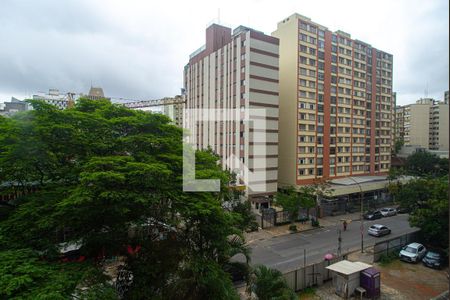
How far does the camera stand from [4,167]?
976cm

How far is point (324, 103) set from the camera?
39000mm

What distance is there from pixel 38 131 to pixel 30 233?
3.66m

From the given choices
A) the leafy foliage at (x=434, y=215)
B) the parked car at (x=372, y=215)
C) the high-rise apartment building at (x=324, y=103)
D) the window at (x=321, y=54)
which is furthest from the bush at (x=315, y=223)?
the window at (x=321, y=54)

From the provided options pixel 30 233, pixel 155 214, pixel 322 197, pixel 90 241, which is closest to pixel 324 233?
pixel 322 197

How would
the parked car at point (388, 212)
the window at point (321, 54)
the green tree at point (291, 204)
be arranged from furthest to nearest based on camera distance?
the window at point (321, 54)
the parked car at point (388, 212)
the green tree at point (291, 204)

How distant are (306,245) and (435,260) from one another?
8.87 meters

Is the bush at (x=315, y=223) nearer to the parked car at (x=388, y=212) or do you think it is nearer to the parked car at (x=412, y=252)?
the parked car at (x=412, y=252)

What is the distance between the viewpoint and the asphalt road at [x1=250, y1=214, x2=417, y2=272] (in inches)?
781

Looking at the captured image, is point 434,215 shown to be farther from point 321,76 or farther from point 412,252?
point 321,76

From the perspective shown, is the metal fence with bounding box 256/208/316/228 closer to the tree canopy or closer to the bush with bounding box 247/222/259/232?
the bush with bounding box 247/222/259/232

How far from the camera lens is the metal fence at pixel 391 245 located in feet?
64.1

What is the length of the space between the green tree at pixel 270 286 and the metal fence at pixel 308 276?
3.29m

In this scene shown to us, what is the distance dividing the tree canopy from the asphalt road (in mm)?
9066

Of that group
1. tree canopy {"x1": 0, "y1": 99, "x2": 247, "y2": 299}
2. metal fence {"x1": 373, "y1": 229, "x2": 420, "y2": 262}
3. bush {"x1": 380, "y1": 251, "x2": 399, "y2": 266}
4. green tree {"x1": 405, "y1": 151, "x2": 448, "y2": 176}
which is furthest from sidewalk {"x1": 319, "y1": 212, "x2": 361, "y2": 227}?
green tree {"x1": 405, "y1": 151, "x2": 448, "y2": 176}
